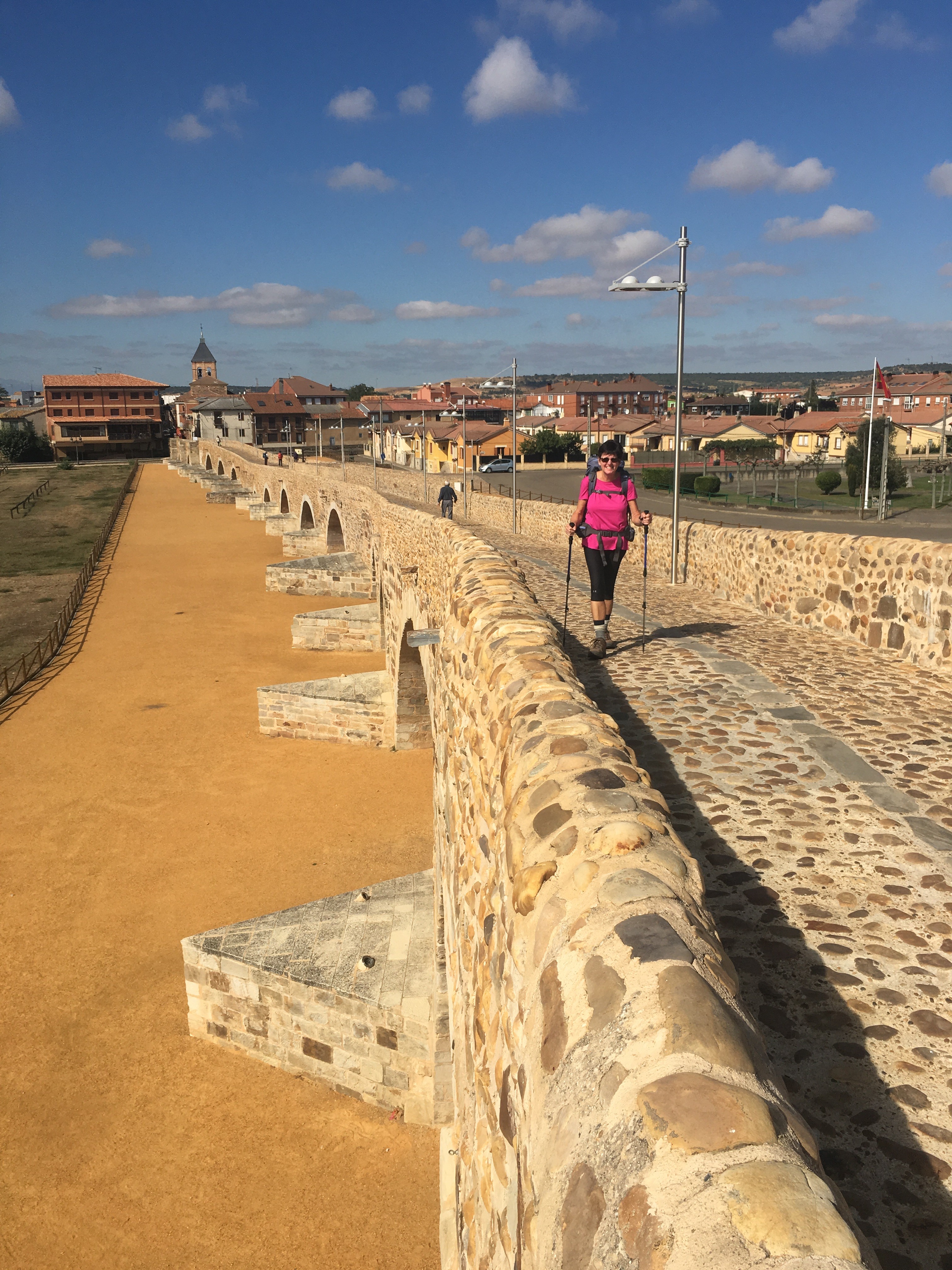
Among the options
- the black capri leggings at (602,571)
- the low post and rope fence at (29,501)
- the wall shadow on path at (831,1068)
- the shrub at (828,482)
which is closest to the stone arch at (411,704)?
the black capri leggings at (602,571)

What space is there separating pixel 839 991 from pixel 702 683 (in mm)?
3677

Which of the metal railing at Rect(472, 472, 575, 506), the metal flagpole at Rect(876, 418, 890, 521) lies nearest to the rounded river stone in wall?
the metal flagpole at Rect(876, 418, 890, 521)

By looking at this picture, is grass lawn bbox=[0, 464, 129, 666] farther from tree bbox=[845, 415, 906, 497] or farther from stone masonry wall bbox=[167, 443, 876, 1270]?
tree bbox=[845, 415, 906, 497]

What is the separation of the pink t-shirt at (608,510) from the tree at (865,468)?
33.0 m

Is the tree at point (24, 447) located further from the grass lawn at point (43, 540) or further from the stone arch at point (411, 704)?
the stone arch at point (411, 704)

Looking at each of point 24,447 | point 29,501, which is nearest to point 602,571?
point 29,501

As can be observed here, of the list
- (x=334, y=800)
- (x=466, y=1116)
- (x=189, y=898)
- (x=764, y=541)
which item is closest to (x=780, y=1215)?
(x=466, y=1116)

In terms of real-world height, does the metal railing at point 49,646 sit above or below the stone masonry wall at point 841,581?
below

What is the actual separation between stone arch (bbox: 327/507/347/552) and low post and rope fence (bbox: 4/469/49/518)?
29201mm

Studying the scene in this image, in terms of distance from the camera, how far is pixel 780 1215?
1.38m

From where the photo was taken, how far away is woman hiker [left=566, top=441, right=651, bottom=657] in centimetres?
705

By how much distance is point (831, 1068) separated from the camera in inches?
102

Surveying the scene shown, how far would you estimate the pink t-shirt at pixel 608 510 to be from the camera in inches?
278

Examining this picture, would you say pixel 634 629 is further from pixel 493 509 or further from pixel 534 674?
pixel 493 509
